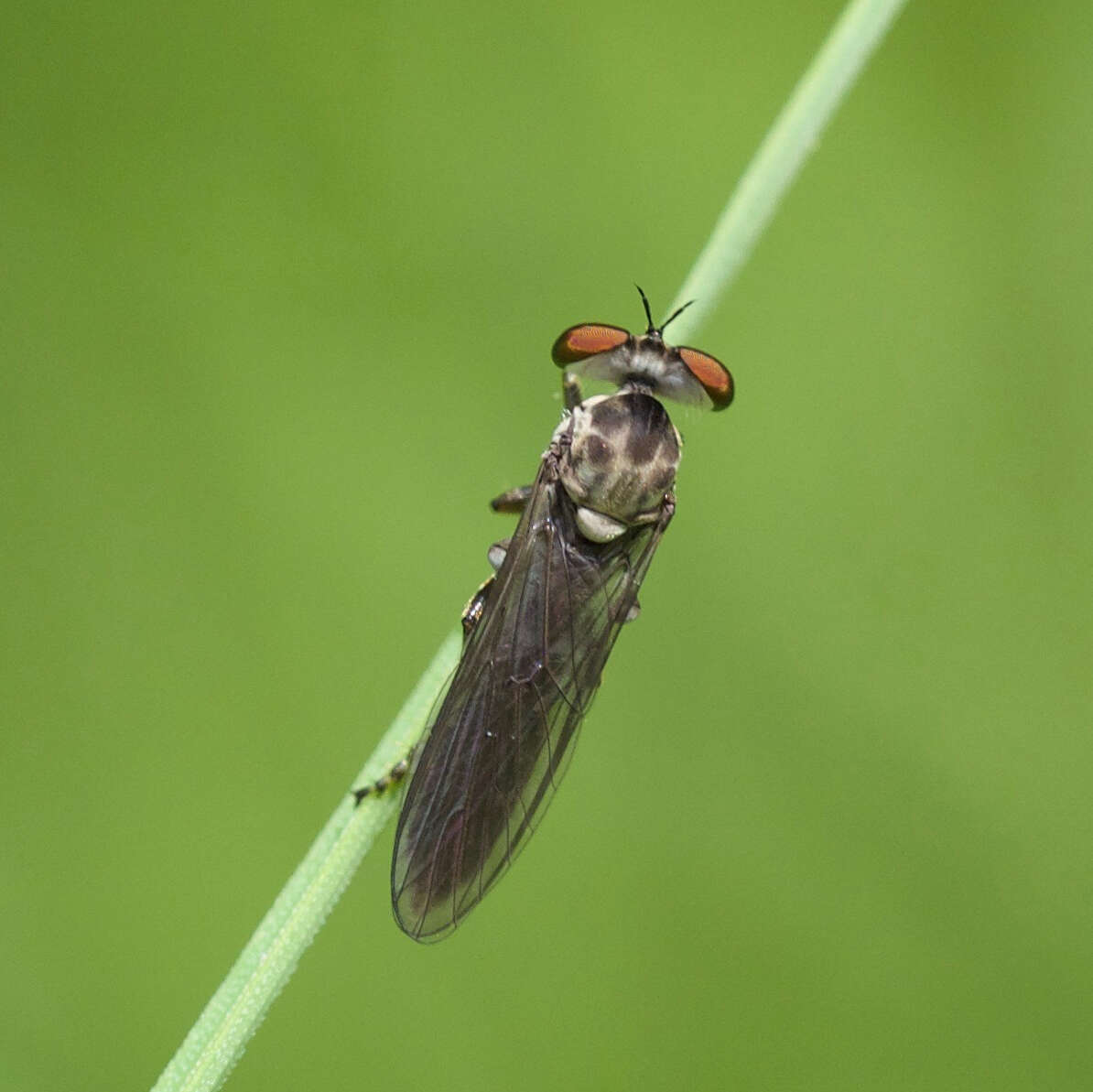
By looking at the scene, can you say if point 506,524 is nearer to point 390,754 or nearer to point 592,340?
point 592,340

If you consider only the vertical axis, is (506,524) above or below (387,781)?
above

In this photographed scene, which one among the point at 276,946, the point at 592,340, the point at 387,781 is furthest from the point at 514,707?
the point at 276,946

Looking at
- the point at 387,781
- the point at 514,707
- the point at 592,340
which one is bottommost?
the point at 387,781

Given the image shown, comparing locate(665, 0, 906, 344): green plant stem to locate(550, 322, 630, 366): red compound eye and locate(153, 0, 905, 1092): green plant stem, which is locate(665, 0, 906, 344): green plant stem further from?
locate(550, 322, 630, 366): red compound eye

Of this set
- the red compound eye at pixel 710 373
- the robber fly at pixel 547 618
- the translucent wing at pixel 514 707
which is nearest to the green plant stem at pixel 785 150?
the robber fly at pixel 547 618

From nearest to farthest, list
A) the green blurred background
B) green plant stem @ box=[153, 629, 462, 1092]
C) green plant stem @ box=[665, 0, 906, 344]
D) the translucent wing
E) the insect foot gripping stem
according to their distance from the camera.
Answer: green plant stem @ box=[153, 629, 462, 1092], the insect foot gripping stem, green plant stem @ box=[665, 0, 906, 344], the translucent wing, the green blurred background

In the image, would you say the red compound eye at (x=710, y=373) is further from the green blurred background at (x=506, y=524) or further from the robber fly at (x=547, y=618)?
the green blurred background at (x=506, y=524)

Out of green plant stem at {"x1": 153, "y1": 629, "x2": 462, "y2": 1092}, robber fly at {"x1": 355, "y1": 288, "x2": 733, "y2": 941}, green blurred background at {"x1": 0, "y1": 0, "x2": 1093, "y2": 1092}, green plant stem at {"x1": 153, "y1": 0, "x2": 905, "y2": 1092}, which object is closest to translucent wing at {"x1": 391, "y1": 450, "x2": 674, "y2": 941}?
robber fly at {"x1": 355, "y1": 288, "x2": 733, "y2": 941}
